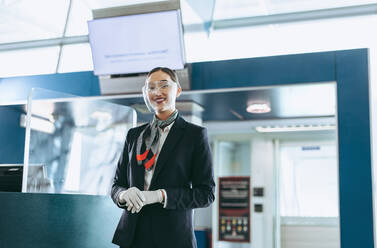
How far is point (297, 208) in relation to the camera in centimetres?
606

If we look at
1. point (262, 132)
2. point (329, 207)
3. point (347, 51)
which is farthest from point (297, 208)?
point (347, 51)

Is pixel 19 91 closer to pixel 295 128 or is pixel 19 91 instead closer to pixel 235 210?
pixel 235 210

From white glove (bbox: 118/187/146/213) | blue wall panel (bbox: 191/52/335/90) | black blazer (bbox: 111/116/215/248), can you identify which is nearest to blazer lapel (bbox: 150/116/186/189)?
black blazer (bbox: 111/116/215/248)

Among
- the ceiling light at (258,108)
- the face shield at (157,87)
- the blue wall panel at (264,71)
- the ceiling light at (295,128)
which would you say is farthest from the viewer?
the ceiling light at (295,128)

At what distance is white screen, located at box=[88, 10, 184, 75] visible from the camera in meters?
4.00

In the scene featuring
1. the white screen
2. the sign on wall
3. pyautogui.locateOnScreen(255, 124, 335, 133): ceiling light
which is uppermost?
the white screen

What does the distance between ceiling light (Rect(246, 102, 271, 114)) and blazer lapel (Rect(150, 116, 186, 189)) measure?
2684 mm

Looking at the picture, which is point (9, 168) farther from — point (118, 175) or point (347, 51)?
point (347, 51)

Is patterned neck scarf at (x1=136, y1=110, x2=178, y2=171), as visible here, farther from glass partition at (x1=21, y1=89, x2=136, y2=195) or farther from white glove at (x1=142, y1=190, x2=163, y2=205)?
glass partition at (x1=21, y1=89, x2=136, y2=195)

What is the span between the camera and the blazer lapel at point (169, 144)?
184 cm

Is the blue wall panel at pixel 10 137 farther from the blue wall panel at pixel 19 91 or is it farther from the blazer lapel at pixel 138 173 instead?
the blazer lapel at pixel 138 173

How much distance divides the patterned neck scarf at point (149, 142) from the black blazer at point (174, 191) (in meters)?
0.03

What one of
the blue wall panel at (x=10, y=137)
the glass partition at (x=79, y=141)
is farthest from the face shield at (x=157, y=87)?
the blue wall panel at (x=10, y=137)

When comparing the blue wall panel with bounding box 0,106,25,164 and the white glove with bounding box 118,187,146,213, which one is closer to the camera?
the white glove with bounding box 118,187,146,213
